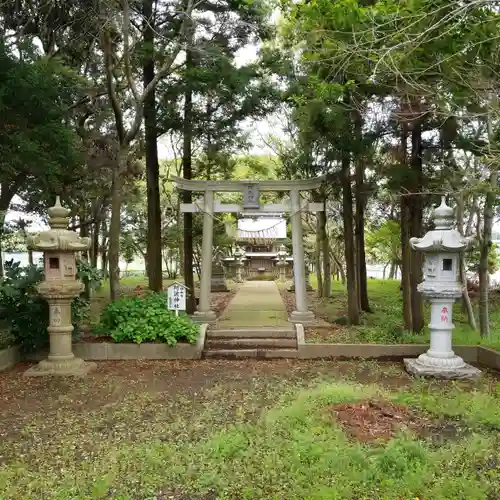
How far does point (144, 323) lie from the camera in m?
7.99

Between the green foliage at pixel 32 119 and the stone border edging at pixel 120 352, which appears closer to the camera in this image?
the green foliage at pixel 32 119

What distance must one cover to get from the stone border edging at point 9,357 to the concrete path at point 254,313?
3.59 meters

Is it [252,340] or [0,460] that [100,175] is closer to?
[252,340]

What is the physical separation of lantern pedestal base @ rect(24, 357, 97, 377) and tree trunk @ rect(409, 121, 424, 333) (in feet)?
19.4

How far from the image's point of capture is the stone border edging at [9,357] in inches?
284

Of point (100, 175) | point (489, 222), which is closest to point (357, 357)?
point (489, 222)

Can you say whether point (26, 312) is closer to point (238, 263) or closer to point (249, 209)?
point (249, 209)

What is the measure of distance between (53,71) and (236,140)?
5.54m

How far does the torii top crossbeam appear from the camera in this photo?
1018 centimetres

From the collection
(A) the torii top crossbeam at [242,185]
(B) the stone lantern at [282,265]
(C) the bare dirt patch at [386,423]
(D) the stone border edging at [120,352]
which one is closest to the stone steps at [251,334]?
(D) the stone border edging at [120,352]

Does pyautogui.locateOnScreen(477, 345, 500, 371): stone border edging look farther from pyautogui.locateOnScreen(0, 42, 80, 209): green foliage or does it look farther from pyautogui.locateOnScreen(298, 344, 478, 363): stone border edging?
pyautogui.locateOnScreen(0, 42, 80, 209): green foliage

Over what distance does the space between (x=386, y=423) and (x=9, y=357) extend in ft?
18.9

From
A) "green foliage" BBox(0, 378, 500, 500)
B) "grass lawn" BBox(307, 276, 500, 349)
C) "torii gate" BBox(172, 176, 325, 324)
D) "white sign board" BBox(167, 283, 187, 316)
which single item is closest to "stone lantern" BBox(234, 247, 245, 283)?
"grass lawn" BBox(307, 276, 500, 349)

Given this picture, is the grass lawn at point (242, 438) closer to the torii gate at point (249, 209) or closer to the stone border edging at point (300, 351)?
the stone border edging at point (300, 351)
